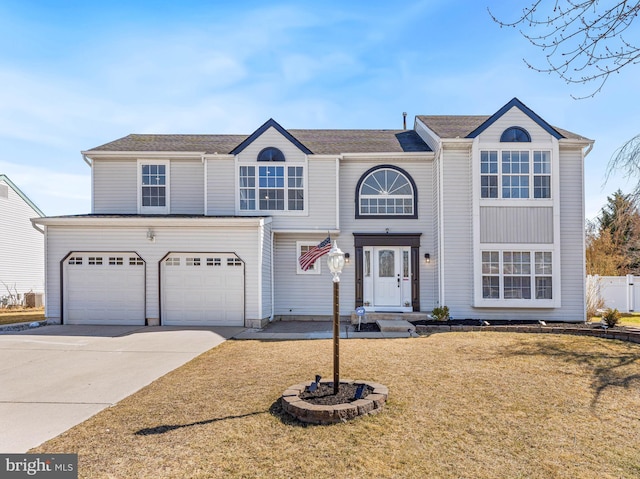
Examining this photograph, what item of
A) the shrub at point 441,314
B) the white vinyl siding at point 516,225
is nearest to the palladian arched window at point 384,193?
the white vinyl siding at point 516,225

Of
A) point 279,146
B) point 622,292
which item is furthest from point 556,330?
point 279,146

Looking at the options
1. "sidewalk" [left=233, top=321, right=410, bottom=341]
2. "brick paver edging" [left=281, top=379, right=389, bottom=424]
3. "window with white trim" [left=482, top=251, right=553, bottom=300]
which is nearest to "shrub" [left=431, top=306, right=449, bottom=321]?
"window with white trim" [left=482, top=251, right=553, bottom=300]

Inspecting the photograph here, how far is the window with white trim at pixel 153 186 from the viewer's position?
14164 millimetres

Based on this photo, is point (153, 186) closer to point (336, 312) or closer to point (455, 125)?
point (455, 125)

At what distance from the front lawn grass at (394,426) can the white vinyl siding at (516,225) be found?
17.8ft

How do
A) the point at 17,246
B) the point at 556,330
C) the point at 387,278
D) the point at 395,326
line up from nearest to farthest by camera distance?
the point at 556,330, the point at 395,326, the point at 387,278, the point at 17,246

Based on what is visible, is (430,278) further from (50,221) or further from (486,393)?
(50,221)

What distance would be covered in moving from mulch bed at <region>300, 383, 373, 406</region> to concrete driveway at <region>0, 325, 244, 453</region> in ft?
8.89

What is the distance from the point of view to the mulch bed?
4.88 meters

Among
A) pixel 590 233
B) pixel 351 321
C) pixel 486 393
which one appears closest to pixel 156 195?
pixel 351 321

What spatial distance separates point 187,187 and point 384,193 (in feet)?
23.0

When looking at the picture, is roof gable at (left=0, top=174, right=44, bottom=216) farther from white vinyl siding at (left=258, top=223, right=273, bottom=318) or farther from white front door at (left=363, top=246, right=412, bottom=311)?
white front door at (left=363, top=246, right=412, bottom=311)

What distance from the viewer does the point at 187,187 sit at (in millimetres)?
14141

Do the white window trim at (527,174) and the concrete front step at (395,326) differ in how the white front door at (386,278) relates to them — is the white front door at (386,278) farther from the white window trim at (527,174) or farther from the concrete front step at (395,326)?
the white window trim at (527,174)
